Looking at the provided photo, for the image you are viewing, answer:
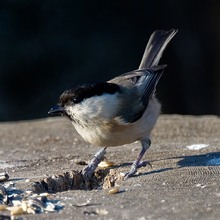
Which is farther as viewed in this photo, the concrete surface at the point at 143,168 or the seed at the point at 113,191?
the seed at the point at 113,191

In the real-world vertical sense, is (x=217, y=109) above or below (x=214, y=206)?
below

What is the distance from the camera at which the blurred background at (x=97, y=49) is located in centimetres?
1015

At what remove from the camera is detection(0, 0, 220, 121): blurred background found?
1015 cm

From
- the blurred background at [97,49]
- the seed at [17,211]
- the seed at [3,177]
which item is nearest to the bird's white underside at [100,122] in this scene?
the seed at [3,177]

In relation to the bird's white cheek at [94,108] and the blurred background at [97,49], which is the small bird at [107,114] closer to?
the bird's white cheek at [94,108]

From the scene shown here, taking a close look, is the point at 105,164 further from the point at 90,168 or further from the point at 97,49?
the point at 97,49

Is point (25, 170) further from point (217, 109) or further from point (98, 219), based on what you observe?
point (217, 109)

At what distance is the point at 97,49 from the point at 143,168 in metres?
6.55

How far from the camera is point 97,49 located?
1082 centimetres

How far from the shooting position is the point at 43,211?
3498mm

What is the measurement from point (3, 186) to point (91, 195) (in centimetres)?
54

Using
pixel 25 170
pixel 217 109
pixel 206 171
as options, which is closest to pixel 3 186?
pixel 25 170

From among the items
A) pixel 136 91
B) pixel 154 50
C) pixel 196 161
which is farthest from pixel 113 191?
pixel 154 50

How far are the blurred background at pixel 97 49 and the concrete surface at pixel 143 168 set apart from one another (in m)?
4.34
